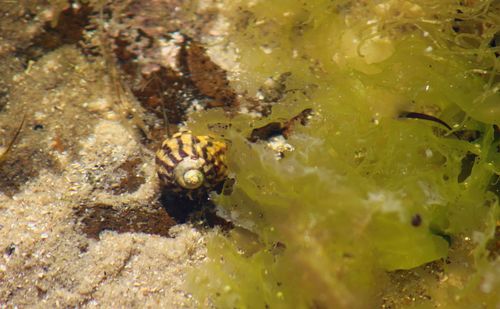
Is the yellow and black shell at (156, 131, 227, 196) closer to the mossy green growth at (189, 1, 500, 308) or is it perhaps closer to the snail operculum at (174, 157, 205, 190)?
the snail operculum at (174, 157, 205, 190)

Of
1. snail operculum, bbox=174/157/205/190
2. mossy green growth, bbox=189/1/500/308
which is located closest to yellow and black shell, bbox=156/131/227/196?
snail operculum, bbox=174/157/205/190

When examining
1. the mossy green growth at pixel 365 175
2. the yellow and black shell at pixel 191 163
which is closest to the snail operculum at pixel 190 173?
the yellow and black shell at pixel 191 163

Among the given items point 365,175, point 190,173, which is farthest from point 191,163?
point 365,175

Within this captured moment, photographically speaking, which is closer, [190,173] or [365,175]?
[365,175]

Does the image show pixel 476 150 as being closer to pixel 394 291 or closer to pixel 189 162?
pixel 394 291

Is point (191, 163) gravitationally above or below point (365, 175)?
below

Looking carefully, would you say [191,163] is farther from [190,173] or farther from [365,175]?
[365,175]
